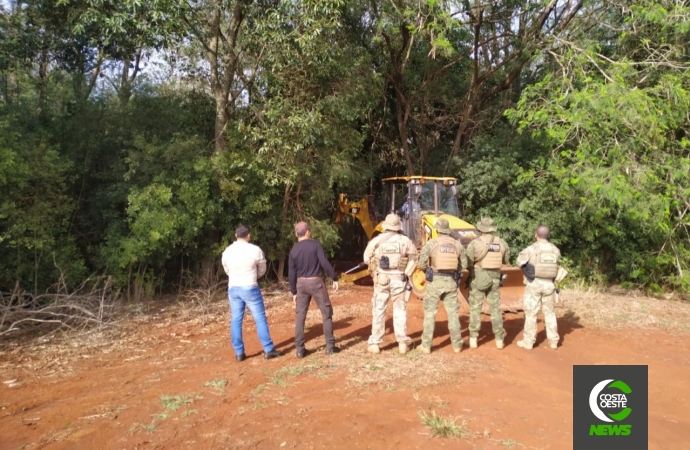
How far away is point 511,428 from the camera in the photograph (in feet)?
14.3

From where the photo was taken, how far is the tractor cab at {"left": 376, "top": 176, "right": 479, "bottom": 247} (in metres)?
10.4

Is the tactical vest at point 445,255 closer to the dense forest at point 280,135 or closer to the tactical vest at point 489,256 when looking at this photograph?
the tactical vest at point 489,256

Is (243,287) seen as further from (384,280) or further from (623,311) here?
(623,311)

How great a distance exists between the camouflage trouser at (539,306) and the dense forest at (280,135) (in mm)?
3403

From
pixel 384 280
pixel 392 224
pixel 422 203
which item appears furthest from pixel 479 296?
pixel 422 203

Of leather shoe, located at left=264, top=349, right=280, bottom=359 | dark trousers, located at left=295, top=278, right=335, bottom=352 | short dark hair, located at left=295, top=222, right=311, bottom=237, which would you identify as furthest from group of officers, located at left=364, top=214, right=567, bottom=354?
leather shoe, located at left=264, top=349, right=280, bottom=359

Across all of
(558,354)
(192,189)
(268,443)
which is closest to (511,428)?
(268,443)

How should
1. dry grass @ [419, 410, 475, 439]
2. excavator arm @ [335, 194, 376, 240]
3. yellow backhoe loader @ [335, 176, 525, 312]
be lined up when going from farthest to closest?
excavator arm @ [335, 194, 376, 240]
yellow backhoe loader @ [335, 176, 525, 312]
dry grass @ [419, 410, 475, 439]

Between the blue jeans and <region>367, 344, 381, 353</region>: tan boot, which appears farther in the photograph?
<region>367, 344, 381, 353</region>: tan boot

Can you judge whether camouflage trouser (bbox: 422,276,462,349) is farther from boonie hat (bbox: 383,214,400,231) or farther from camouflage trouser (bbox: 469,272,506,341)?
boonie hat (bbox: 383,214,400,231)

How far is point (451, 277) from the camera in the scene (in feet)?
21.4

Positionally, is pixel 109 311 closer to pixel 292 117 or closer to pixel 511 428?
pixel 292 117

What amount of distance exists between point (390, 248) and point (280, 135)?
417 centimetres

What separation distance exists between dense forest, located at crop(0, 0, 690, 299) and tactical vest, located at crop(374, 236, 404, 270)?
377 centimetres
